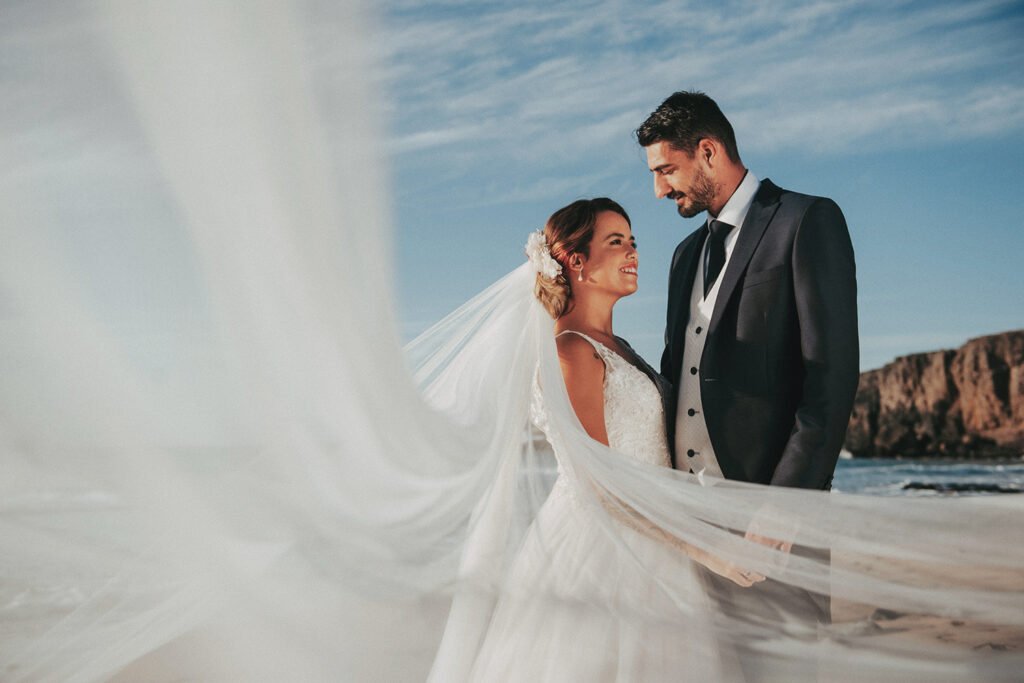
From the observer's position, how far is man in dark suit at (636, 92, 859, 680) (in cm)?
198

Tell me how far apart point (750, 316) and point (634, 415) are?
0.40 metres

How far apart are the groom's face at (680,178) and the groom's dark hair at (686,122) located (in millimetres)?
21

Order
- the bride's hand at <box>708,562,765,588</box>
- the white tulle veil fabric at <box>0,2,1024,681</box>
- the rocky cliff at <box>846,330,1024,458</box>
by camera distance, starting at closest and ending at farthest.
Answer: the white tulle veil fabric at <box>0,2,1024,681</box> → the bride's hand at <box>708,562,765,588</box> → the rocky cliff at <box>846,330,1024,458</box>

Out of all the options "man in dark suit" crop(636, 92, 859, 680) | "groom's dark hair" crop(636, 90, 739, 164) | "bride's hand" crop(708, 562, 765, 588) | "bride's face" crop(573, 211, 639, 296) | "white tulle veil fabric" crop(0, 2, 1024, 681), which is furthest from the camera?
"bride's face" crop(573, 211, 639, 296)

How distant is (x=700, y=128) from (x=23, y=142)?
1.56m

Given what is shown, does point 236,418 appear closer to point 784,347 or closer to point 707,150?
point 784,347

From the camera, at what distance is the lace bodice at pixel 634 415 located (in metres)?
2.31

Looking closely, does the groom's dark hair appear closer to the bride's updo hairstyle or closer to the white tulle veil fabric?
the bride's updo hairstyle

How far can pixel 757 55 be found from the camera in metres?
23.3

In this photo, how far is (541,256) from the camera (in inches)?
98.6

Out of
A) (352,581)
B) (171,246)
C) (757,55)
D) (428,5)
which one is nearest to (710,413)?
(352,581)

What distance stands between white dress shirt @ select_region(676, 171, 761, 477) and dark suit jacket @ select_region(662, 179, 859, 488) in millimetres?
53

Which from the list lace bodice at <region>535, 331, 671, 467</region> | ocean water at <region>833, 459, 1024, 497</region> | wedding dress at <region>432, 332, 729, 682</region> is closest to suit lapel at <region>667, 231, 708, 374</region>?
lace bodice at <region>535, 331, 671, 467</region>

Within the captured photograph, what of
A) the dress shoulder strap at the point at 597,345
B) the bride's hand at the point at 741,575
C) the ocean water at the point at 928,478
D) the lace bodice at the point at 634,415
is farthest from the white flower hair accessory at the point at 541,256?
the ocean water at the point at 928,478
